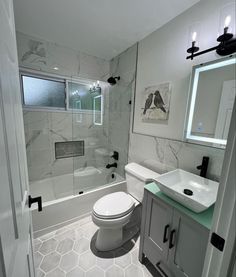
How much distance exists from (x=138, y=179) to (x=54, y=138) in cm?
158

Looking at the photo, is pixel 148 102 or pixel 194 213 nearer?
pixel 194 213

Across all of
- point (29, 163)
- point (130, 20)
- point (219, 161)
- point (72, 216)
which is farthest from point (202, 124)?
point (29, 163)

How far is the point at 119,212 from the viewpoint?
1398 millimetres

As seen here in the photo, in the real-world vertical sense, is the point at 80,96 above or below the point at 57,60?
below

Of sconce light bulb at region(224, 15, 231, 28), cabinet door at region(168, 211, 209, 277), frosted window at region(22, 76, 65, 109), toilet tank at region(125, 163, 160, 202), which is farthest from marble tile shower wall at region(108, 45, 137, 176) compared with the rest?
cabinet door at region(168, 211, 209, 277)

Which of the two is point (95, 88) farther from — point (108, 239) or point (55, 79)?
point (108, 239)

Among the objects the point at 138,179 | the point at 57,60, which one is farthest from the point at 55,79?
the point at 138,179

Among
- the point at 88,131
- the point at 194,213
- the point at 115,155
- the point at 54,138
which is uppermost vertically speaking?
the point at 88,131

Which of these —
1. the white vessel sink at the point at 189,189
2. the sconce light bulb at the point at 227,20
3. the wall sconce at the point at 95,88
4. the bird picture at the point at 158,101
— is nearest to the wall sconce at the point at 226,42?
the sconce light bulb at the point at 227,20

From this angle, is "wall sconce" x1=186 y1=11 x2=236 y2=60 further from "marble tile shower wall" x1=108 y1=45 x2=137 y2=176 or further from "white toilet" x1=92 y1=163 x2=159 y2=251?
"white toilet" x1=92 y1=163 x2=159 y2=251

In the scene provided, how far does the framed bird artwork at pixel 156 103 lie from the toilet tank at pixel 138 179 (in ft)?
2.09

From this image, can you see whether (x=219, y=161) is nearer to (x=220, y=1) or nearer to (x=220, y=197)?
(x=220, y=197)

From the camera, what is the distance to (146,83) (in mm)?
Answer: 1800

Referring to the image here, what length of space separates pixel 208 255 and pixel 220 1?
1.75m
